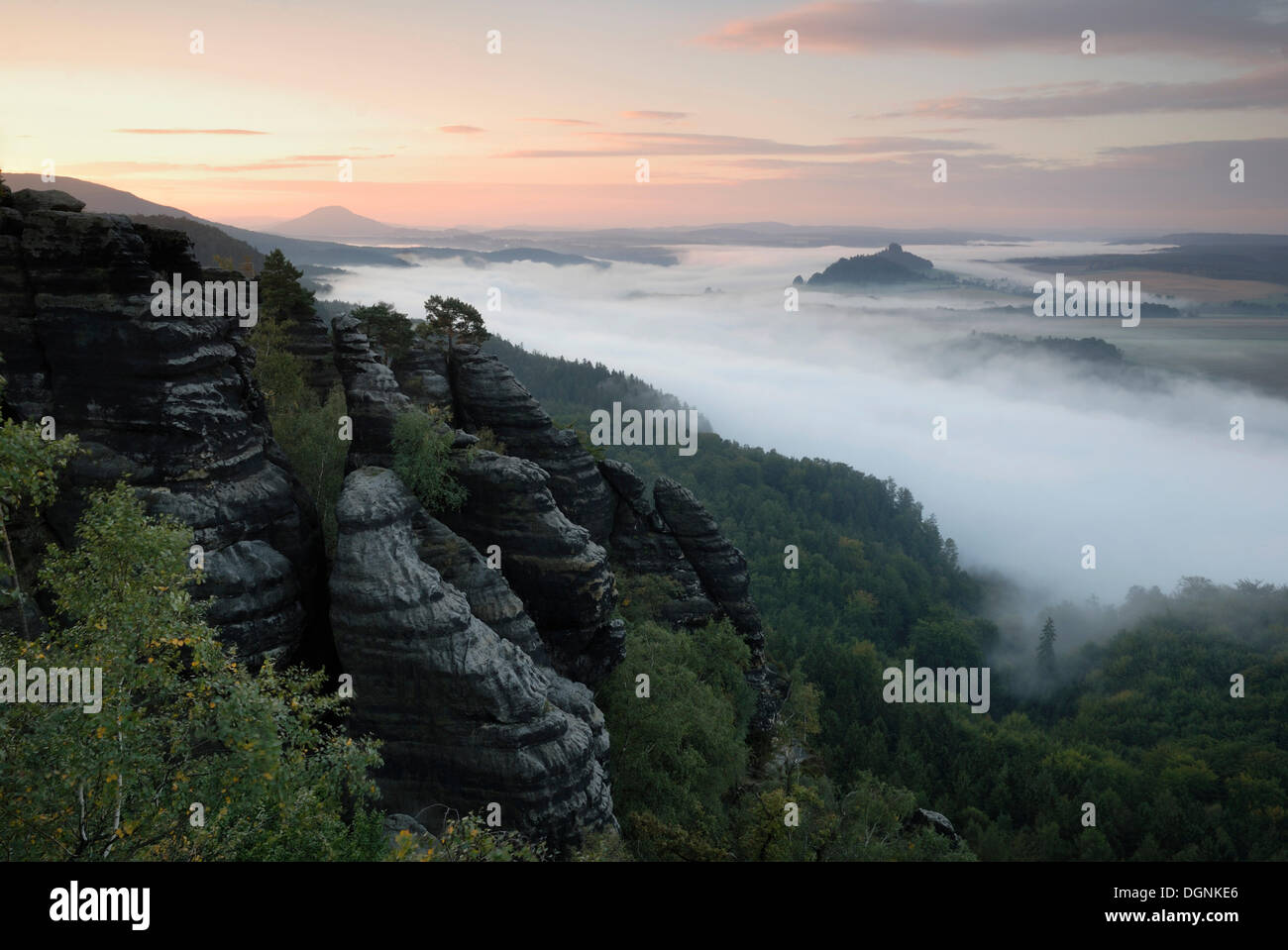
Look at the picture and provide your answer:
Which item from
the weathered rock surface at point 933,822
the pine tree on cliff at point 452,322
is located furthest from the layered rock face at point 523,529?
the weathered rock surface at point 933,822

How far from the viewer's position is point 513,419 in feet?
154

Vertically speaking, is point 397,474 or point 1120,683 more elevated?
point 397,474

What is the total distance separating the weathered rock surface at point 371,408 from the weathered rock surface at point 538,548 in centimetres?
354

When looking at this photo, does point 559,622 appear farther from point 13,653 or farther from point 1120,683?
point 1120,683

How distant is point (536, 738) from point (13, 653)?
609 inches

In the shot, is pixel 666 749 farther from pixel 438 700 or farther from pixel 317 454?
pixel 317 454

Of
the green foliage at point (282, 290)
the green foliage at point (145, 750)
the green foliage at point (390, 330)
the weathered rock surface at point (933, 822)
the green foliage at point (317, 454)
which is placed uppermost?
the green foliage at point (282, 290)

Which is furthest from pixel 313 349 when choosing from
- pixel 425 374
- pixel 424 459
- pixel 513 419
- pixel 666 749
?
pixel 666 749

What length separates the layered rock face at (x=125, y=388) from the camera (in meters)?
25.9

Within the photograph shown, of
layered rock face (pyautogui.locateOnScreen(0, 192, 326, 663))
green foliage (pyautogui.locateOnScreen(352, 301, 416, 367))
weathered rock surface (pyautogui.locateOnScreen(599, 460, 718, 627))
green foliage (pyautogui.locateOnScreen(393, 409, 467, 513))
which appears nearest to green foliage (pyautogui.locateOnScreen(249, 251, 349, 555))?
green foliage (pyautogui.locateOnScreen(393, 409, 467, 513))

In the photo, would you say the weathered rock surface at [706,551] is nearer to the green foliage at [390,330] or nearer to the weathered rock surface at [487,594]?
the green foliage at [390,330]
